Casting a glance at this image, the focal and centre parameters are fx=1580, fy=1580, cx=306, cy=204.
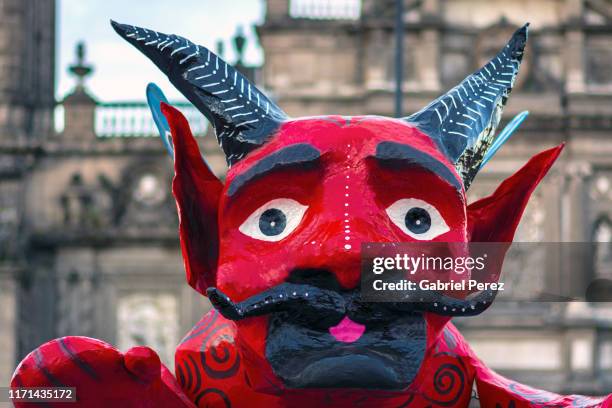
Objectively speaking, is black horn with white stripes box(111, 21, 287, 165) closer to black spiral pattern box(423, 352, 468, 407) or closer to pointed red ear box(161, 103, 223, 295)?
pointed red ear box(161, 103, 223, 295)

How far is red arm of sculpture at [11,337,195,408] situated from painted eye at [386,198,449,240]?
766 millimetres

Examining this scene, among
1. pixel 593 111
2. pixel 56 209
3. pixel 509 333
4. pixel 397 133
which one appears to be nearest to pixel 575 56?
pixel 593 111

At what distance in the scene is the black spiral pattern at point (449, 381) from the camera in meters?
4.56

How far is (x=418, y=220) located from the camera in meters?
4.34

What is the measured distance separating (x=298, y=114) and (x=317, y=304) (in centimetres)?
1785

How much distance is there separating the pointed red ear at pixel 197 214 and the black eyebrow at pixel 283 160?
0.62 feet

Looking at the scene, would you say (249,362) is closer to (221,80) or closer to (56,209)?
(221,80)

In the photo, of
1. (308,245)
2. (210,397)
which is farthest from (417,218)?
(210,397)

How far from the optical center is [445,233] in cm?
434

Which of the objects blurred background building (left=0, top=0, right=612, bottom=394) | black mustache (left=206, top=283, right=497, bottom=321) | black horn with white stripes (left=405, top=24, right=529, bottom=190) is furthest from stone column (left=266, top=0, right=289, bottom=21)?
black mustache (left=206, top=283, right=497, bottom=321)

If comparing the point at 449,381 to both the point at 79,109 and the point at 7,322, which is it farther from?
the point at 79,109

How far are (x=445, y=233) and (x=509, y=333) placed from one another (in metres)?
17.7

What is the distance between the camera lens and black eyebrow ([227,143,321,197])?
14.2 feet

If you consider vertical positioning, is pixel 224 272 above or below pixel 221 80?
below
